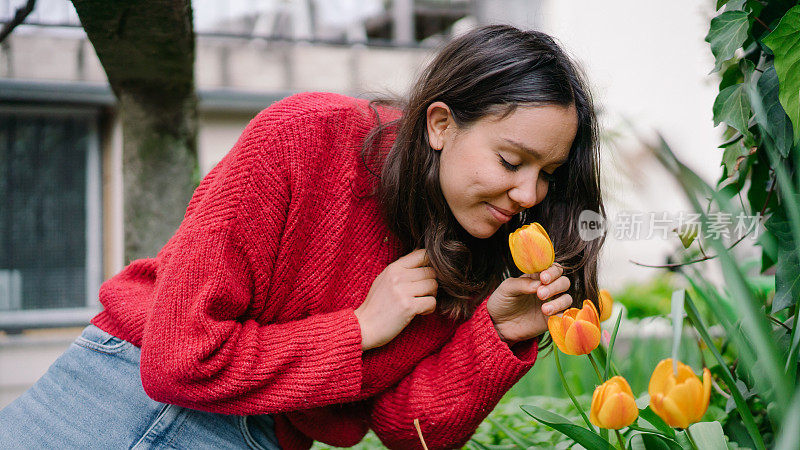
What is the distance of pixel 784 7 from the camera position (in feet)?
3.90

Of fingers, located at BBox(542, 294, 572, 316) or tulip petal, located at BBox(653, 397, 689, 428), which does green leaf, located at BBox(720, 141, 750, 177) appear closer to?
fingers, located at BBox(542, 294, 572, 316)

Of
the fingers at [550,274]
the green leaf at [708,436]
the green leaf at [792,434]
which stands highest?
the green leaf at [792,434]

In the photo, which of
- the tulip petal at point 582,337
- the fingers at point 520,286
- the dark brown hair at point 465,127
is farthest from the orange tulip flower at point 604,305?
the tulip petal at point 582,337

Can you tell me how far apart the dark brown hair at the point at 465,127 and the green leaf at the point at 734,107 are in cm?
22

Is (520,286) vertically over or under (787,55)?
under

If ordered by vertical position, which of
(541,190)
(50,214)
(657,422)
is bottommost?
(50,214)

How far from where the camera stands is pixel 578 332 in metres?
0.92

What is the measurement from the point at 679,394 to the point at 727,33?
0.72 meters

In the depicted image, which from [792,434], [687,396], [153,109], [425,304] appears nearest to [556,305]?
[425,304]

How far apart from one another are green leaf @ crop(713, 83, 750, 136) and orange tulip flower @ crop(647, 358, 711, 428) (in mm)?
592

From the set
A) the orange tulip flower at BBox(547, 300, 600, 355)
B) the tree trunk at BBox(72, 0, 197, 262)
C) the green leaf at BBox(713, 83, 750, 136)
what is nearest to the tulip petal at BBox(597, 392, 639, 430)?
the orange tulip flower at BBox(547, 300, 600, 355)

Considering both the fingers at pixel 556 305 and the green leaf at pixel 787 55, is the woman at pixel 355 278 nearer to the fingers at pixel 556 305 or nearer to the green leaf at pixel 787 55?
the fingers at pixel 556 305

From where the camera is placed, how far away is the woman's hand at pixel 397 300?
1189mm

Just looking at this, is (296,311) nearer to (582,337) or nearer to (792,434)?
(582,337)
